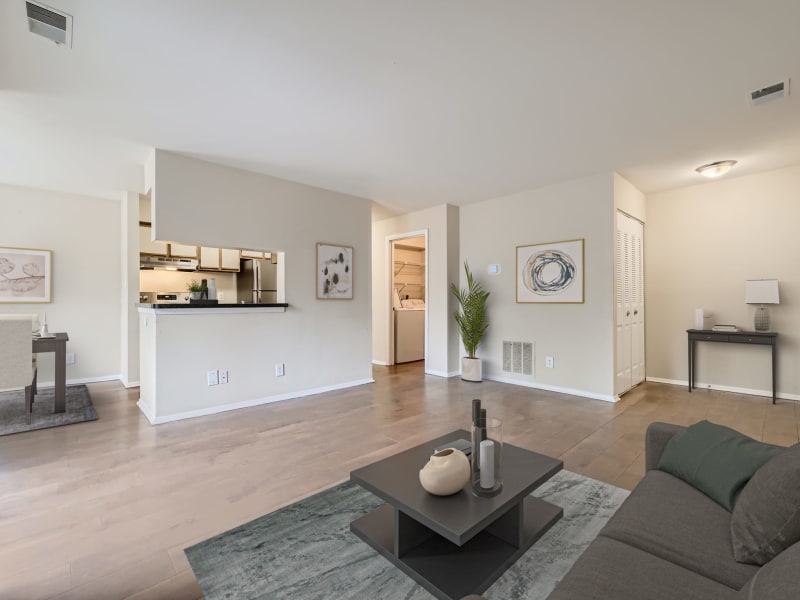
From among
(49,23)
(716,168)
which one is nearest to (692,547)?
(49,23)

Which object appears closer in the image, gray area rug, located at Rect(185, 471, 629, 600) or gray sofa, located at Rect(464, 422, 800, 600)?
gray sofa, located at Rect(464, 422, 800, 600)

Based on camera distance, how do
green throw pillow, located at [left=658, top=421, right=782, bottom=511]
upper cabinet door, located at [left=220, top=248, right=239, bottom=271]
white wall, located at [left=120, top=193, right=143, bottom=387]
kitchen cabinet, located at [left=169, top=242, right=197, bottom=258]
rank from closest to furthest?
green throw pillow, located at [left=658, top=421, right=782, bottom=511] → white wall, located at [left=120, top=193, right=143, bottom=387] → kitchen cabinet, located at [left=169, top=242, right=197, bottom=258] → upper cabinet door, located at [left=220, top=248, right=239, bottom=271]

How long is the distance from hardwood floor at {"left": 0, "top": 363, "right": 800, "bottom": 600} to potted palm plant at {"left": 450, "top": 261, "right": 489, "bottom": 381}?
0.47 meters

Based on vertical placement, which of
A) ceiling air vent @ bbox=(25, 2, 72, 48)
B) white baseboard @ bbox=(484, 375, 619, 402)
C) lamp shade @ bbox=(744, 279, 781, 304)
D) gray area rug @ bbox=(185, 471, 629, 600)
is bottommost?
gray area rug @ bbox=(185, 471, 629, 600)

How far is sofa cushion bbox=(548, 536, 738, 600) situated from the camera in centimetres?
91

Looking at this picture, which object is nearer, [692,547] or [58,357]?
[692,547]

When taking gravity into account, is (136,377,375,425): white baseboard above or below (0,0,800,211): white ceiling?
below

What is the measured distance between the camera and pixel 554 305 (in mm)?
4637

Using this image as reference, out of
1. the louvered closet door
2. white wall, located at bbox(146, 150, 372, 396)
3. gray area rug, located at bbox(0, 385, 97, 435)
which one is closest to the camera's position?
gray area rug, located at bbox(0, 385, 97, 435)

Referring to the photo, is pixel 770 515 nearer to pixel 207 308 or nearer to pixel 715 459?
pixel 715 459

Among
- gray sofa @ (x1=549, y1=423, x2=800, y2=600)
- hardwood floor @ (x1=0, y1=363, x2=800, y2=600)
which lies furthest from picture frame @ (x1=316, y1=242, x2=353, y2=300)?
gray sofa @ (x1=549, y1=423, x2=800, y2=600)

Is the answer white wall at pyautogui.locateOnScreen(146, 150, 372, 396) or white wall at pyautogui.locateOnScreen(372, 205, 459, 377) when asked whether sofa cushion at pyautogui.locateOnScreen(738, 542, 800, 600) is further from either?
white wall at pyautogui.locateOnScreen(372, 205, 459, 377)

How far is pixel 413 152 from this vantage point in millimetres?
3566

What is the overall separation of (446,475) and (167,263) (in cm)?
549
